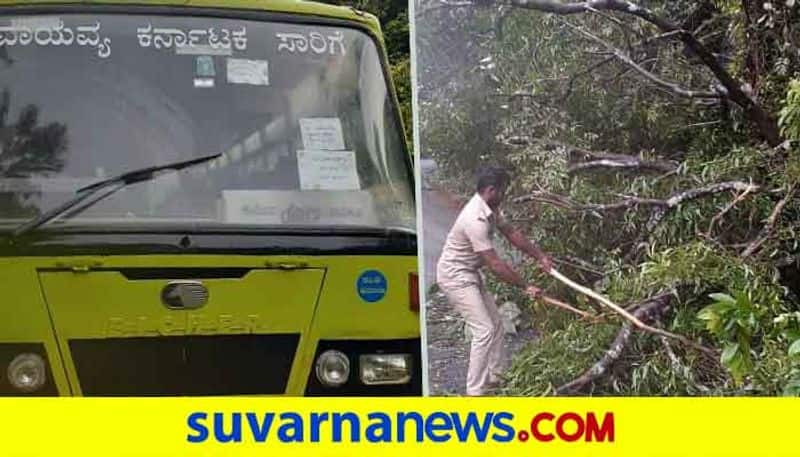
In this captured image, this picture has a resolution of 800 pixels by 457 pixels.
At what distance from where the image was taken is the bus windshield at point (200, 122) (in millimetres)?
2287

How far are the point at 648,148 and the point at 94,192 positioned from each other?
1301 millimetres

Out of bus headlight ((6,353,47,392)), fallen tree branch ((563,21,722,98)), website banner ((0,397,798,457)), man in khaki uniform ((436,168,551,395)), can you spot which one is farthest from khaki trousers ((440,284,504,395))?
bus headlight ((6,353,47,392))

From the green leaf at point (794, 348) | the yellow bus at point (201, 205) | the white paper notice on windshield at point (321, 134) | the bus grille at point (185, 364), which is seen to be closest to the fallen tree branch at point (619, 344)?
the green leaf at point (794, 348)

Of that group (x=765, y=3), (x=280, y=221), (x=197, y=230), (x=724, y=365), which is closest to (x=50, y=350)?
(x=197, y=230)

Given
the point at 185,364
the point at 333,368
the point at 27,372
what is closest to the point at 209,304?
the point at 185,364

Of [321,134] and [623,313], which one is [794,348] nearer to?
[623,313]

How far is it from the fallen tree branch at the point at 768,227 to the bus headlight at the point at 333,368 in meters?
0.99

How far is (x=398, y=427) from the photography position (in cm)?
241

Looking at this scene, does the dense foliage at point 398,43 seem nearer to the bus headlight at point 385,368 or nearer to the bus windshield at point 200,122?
the bus windshield at point 200,122

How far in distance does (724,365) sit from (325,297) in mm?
956

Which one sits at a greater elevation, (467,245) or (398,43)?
(398,43)

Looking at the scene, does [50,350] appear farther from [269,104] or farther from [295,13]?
[295,13]

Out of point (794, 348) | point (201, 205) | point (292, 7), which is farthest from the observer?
point (292, 7)

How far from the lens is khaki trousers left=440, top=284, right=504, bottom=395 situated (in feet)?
7.45
